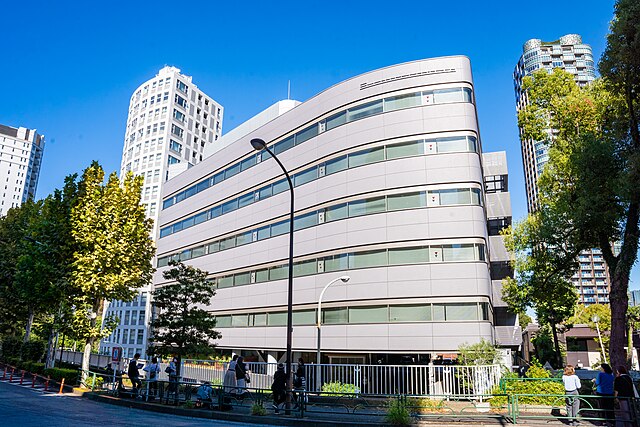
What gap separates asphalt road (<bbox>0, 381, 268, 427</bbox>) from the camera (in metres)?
13.1

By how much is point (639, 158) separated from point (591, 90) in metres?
9.19

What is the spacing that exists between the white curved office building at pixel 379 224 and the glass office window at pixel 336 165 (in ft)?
0.26

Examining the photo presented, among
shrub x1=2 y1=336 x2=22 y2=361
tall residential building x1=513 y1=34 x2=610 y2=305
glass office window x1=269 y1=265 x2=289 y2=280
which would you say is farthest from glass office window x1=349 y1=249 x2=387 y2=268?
tall residential building x1=513 y1=34 x2=610 y2=305

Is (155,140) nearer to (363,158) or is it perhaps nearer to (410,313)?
(363,158)

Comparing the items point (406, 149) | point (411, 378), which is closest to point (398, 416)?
point (411, 378)

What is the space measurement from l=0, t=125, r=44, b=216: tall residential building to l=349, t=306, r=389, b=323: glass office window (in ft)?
513

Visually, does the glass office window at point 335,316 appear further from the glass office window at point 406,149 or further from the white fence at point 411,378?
the glass office window at point 406,149

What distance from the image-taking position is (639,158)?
15633 mm

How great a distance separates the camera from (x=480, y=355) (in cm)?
2152

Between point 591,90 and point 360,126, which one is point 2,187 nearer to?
point 360,126

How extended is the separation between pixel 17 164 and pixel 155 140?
4516 inches

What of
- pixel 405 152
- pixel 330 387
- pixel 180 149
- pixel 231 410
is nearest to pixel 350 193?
pixel 405 152

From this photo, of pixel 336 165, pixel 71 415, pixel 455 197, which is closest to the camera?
pixel 71 415

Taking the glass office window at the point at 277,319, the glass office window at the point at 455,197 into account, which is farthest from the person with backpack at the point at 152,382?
the glass office window at the point at 455,197
